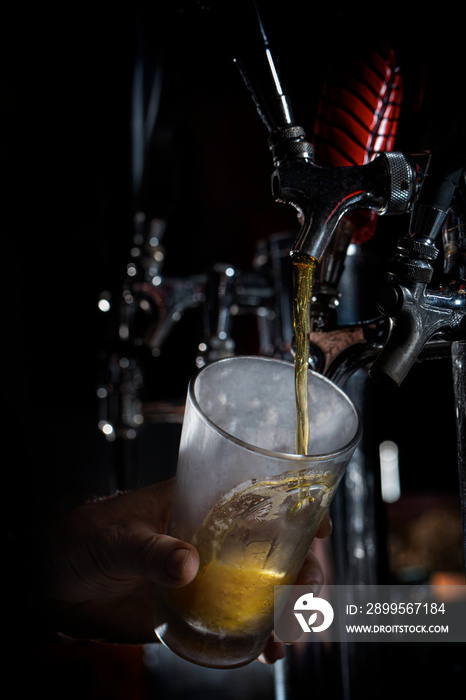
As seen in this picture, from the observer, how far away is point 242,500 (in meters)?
0.42

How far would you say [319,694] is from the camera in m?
0.70

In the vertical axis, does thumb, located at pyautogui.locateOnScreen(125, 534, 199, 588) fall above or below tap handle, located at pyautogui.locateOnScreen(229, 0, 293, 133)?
below

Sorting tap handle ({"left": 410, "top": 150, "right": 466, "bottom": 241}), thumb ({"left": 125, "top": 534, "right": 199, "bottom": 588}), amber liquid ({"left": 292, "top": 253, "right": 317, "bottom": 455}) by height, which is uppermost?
tap handle ({"left": 410, "top": 150, "right": 466, "bottom": 241})

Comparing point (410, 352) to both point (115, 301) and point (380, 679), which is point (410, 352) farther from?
point (115, 301)

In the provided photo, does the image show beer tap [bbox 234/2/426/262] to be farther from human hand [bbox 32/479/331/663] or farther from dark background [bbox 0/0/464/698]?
A: dark background [bbox 0/0/464/698]

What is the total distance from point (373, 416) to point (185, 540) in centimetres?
37

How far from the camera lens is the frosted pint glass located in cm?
42
